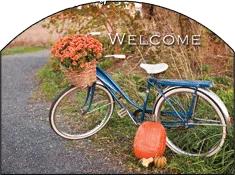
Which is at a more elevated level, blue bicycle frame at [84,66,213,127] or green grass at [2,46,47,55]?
green grass at [2,46,47,55]

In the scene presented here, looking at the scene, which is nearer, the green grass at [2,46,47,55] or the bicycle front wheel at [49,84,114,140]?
the green grass at [2,46,47,55]

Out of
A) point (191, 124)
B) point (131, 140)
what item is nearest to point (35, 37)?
point (131, 140)

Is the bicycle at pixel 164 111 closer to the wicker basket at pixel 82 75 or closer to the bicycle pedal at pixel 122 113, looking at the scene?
the bicycle pedal at pixel 122 113

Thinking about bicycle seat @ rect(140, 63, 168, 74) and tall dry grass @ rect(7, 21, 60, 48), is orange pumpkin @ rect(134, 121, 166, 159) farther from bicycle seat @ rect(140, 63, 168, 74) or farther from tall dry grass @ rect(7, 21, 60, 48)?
tall dry grass @ rect(7, 21, 60, 48)

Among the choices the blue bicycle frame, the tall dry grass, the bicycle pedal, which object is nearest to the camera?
the tall dry grass

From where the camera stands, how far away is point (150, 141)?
345 cm

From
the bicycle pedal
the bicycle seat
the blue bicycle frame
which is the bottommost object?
the bicycle pedal

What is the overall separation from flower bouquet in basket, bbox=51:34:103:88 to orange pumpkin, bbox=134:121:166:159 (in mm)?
624

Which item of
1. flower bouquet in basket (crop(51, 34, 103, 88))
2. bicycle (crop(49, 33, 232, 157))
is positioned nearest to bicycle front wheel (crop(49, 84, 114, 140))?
bicycle (crop(49, 33, 232, 157))

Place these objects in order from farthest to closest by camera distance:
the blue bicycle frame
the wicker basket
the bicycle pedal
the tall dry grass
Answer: the bicycle pedal
the wicker basket
the blue bicycle frame
the tall dry grass

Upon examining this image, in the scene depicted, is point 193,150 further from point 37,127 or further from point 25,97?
point 25,97

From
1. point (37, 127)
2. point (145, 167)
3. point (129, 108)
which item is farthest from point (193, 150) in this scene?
point (37, 127)

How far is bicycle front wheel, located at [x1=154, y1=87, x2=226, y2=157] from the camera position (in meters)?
3.48

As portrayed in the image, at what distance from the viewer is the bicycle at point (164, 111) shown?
3465mm
